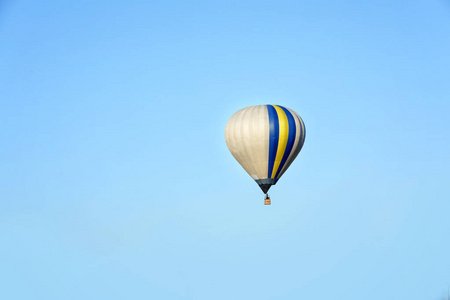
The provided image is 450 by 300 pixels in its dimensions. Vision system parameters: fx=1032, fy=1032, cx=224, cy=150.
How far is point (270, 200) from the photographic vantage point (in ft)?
325

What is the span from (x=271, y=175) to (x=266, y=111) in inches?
246

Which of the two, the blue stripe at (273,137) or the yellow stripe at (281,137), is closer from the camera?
the blue stripe at (273,137)

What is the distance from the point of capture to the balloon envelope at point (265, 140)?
9938 centimetres

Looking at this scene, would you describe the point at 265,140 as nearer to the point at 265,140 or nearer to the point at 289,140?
the point at 265,140

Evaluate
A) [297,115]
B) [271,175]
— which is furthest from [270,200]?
[297,115]

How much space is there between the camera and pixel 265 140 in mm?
99250

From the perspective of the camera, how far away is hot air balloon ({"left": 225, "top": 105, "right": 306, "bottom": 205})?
99.4 m

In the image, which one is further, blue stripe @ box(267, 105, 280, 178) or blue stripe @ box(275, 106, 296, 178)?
blue stripe @ box(275, 106, 296, 178)

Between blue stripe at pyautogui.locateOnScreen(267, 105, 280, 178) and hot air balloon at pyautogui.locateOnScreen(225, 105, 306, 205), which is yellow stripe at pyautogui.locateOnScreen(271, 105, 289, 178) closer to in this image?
hot air balloon at pyautogui.locateOnScreen(225, 105, 306, 205)

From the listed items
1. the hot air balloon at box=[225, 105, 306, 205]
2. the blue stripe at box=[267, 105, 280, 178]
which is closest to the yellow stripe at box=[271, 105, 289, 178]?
the hot air balloon at box=[225, 105, 306, 205]

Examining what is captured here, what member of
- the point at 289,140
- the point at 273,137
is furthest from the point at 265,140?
the point at 289,140

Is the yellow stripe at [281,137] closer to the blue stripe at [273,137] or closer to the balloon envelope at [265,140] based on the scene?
the balloon envelope at [265,140]

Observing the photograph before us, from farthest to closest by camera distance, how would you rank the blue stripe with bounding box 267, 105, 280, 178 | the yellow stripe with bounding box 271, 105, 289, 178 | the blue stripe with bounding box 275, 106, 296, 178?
the blue stripe with bounding box 275, 106, 296, 178, the yellow stripe with bounding box 271, 105, 289, 178, the blue stripe with bounding box 267, 105, 280, 178

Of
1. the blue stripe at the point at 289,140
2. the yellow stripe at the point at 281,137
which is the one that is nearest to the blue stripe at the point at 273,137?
the yellow stripe at the point at 281,137
